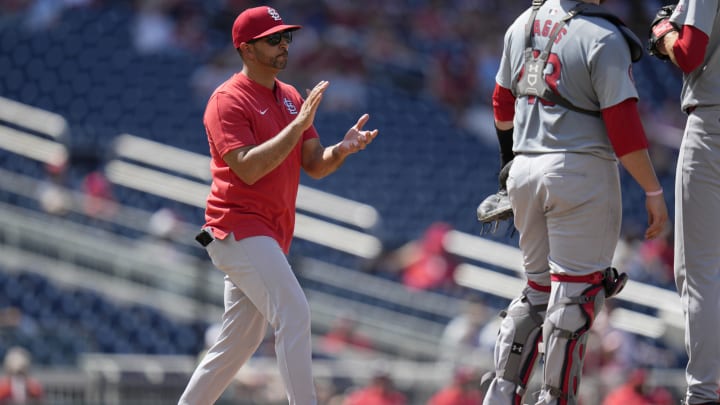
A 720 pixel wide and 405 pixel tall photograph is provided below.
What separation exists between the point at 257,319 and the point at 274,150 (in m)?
0.71

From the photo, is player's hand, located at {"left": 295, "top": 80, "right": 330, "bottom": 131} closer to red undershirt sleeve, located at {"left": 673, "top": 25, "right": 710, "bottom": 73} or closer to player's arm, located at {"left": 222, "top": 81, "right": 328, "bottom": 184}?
player's arm, located at {"left": 222, "top": 81, "right": 328, "bottom": 184}

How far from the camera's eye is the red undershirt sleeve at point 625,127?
400 cm

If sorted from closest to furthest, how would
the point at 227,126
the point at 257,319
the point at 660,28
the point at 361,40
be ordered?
the point at 660,28, the point at 227,126, the point at 257,319, the point at 361,40

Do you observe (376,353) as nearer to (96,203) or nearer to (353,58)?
(96,203)

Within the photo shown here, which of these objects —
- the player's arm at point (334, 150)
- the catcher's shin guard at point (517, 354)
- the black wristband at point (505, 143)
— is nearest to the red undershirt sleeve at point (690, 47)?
the black wristband at point (505, 143)

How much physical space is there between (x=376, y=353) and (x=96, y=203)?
3.90 metres

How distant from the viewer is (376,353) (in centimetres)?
1168

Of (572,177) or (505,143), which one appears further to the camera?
(505,143)

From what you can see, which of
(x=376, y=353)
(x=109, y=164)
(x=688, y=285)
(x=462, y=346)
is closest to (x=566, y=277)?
(x=688, y=285)

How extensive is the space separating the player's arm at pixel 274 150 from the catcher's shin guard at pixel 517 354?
1048 millimetres

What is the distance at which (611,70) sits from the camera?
4.00m

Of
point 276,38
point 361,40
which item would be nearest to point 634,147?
point 276,38

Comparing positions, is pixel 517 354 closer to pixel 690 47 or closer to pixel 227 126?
pixel 690 47

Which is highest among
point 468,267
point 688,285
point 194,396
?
point 688,285
